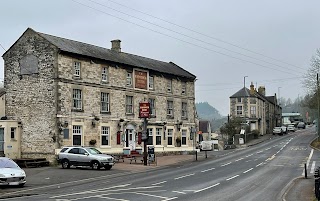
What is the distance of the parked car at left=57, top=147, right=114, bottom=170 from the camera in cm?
3203

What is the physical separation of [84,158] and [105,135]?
8511 millimetres

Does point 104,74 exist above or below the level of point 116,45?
below

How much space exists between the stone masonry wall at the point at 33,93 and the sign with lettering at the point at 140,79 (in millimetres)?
10863

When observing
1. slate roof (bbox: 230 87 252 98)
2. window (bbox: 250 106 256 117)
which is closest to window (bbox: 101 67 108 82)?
slate roof (bbox: 230 87 252 98)

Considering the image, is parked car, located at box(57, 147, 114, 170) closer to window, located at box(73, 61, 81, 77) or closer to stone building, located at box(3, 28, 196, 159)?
stone building, located at box(3, 28, 196, 159)

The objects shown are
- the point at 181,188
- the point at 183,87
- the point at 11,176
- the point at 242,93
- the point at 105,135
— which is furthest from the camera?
the point at 242,93

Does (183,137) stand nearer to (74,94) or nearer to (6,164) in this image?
(74,94)

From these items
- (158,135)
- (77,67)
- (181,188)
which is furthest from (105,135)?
(181,188)

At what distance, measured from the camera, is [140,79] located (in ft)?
151

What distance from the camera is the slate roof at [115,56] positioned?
127 feet

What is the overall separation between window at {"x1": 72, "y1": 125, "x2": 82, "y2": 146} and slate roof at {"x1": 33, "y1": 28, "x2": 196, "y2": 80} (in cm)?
634

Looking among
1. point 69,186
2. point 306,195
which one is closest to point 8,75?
point 69,186

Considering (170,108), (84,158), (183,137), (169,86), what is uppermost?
(169,86)

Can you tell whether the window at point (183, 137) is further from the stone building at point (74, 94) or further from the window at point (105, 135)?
the window at point (105, 135)
